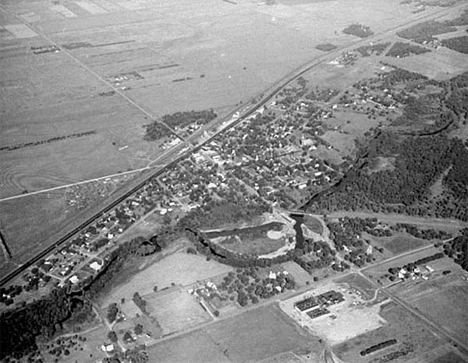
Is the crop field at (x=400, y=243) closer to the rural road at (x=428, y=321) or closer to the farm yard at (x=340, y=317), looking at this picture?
the rural road at (x=428, y=321)

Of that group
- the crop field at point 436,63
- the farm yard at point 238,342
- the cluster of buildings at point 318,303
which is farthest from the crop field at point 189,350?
the crop field at point 436,63

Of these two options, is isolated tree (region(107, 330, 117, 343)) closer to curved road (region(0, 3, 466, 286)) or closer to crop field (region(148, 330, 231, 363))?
crop field (region(148, 330, 231, 363))

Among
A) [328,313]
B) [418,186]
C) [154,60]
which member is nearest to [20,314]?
[328,313]

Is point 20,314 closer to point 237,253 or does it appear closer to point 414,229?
point 237,253

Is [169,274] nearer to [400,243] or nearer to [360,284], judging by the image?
[360,284]

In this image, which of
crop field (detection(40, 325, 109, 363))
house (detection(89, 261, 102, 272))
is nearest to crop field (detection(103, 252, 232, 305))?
house (detection(89, 261, 102, 272))

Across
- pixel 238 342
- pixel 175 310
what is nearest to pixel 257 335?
pixel 238 342

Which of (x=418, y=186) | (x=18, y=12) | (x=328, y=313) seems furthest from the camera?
(x=18, y=12)

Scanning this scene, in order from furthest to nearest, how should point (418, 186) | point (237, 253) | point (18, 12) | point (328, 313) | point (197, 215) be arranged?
point (18, 12) → point (418, 186) → point (197, 215) → point (237, 253) → point (328, 313)
